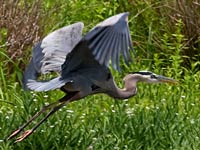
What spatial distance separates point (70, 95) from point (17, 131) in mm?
490

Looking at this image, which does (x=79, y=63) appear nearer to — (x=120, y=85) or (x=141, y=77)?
(x=141, y=77)

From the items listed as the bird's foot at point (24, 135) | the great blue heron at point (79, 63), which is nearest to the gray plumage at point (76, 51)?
the great blue heron at point (79, 63)

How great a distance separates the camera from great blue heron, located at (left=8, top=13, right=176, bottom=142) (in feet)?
16.9

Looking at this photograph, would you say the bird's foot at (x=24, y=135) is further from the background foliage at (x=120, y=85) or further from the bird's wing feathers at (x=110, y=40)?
the bird's wing feathers at (x=110, y=40)

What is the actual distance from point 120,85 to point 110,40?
2.08m

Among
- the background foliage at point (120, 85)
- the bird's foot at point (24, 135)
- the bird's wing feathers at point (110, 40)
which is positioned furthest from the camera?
the background foliage at point (120, 85)

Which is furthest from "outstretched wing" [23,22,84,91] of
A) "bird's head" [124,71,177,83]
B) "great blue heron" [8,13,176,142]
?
"bird's head" [124,71,177,83]

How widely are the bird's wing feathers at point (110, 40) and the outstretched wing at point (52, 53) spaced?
579mm

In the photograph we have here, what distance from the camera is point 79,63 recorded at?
566 cm

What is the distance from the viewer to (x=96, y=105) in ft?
21.7

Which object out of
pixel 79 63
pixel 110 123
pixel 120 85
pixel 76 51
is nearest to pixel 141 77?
pixel 110 123

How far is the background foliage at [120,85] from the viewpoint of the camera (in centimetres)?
562

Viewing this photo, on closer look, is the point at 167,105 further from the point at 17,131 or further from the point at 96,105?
the point at 17,131

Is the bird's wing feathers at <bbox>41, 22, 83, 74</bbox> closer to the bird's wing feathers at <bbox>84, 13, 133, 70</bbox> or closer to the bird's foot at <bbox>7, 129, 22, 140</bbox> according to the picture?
the bird's foot at <bbox>7, 129, 22, 140</bbox>
